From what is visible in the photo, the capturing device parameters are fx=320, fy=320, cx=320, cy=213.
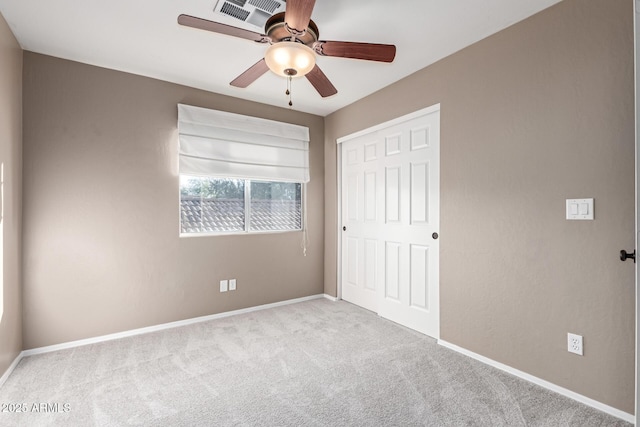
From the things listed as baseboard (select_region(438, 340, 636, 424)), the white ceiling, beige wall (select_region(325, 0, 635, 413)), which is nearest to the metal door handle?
beige wall (select_region(325, 0, 635, 413))

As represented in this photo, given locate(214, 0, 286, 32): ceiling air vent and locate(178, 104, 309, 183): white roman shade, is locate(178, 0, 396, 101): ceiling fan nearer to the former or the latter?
locate(214, 0, 286, 32): ceiling air vent

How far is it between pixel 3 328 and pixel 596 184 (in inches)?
154

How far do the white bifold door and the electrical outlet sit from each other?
3.26 ft

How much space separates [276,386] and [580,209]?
2212 mm

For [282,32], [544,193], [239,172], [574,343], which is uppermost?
[282,32]

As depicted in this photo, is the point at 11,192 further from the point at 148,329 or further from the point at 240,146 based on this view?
the point at 240,146

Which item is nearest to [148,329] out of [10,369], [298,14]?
[10,369]

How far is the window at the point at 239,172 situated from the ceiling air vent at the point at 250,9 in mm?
1403

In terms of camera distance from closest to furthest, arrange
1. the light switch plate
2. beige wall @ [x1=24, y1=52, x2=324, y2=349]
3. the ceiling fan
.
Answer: the ceiling fan, the light switch plate, beige wall @ [x1=24, y1=52, x2=324, y2=349]

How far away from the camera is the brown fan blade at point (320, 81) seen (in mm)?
2124

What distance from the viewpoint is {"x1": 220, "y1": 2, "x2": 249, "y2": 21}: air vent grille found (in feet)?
6.59

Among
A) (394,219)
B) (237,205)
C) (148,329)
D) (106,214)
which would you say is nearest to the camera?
(106,214)

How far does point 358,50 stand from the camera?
6.19 feet

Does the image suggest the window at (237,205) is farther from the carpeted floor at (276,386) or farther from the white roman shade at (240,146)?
the carpeted floor at (276,386)
